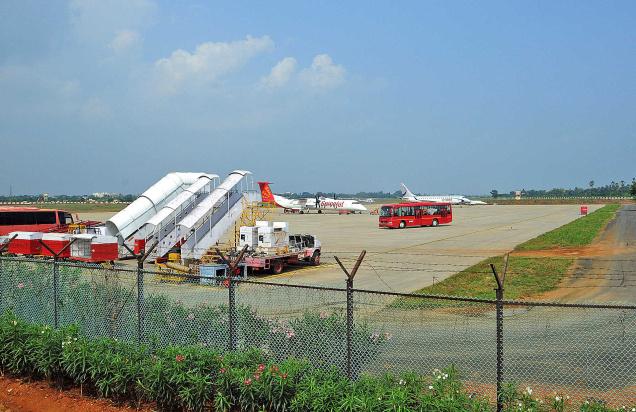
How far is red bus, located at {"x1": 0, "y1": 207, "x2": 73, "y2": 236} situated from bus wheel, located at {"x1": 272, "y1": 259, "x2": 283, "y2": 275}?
19072mm

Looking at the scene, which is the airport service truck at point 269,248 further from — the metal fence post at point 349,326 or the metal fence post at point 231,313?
the metal fence post at point 349,326

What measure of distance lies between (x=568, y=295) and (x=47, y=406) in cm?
1696

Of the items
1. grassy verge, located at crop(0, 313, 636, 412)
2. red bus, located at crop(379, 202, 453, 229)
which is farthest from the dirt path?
red bus, located at crop(379, 202, 453, 229)

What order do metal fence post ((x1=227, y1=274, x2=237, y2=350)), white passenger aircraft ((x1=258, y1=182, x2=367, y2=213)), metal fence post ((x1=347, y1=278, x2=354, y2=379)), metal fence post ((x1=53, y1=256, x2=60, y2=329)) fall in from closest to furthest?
metal fence post ((x1=347, y1=278, x2=354, y2=379)), metal fence post ((x1=227, y1=274, x2=237, y2=350)), metal fence post ((x1=53, y1=256, x2=60, y2=329)), white passenger aircraft ((x1=258, y1=182, x2=367, y2=213))

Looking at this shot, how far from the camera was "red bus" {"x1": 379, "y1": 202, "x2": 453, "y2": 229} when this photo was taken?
196 ft

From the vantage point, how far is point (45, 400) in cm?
914

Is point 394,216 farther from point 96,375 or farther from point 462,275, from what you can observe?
point 96,375

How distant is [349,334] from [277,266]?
19.6 m

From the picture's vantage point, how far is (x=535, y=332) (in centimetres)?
1180

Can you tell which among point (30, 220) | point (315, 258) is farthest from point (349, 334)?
point (30, 220)

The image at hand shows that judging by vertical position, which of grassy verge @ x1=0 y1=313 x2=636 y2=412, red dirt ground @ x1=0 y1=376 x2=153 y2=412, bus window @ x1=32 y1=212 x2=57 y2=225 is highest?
bus window @ x1=32 y1=212 x2=57 y2=225

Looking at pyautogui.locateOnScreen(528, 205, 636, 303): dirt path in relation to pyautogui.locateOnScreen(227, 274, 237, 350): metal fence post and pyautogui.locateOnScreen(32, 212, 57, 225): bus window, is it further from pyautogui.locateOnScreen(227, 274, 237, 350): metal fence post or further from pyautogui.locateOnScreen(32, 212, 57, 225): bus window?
pyautogui.locateOnScreen(32, 212, 57, 225): bus window

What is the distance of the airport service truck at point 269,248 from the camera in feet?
86.5

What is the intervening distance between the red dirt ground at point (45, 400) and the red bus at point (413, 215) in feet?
169
